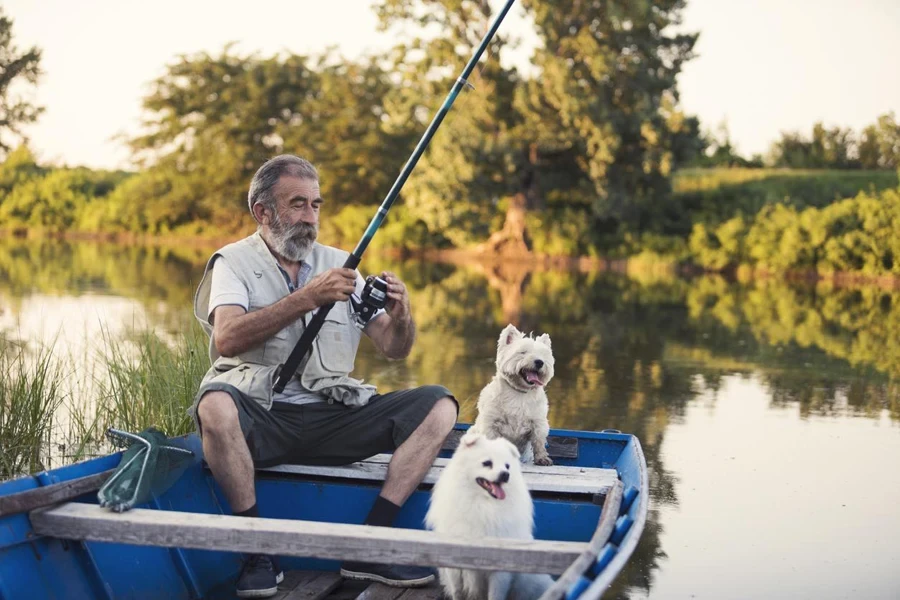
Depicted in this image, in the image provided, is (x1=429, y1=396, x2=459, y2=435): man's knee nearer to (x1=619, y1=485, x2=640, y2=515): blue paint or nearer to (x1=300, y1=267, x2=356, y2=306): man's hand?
(x1=300, y1=267, x2=356, y2=306): man's hand

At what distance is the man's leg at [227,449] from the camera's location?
366 cm

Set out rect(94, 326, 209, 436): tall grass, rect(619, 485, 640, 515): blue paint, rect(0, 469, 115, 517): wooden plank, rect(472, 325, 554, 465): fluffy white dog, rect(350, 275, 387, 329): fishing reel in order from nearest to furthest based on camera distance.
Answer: rect(0, 469, 115, 517): wooden plank
rect(619, 485, 640, 515): blue paint
rect(350, 275, 387, 329): fishing reel
rect(472, 325, 554, 465): fluffy white dog
rect(94, 326, 209, 436): tall grass

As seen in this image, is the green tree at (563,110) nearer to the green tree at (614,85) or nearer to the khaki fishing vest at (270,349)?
the green tree at (614,85)

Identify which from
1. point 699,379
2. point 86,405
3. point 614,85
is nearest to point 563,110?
point 614,85

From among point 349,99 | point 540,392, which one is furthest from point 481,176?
point 540,392

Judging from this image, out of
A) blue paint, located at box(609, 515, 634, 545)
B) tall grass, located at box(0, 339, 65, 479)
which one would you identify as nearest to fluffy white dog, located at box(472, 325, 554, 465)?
blue paint, located at box(609, 515, 634, 545)

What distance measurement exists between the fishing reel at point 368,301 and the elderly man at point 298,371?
0.09ft

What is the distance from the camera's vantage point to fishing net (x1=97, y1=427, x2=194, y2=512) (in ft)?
11.0

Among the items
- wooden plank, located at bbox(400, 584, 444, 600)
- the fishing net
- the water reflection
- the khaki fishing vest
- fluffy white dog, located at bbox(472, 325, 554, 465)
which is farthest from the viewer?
the water reflection

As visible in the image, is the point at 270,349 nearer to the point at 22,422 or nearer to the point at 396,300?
the point at 396,300

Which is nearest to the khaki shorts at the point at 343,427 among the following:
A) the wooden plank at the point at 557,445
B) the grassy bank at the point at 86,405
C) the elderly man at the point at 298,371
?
the elderly man at the point at 298,371

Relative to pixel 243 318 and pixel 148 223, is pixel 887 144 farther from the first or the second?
pixel 243 318

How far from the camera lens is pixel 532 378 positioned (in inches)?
187

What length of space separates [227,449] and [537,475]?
4.25 ft
